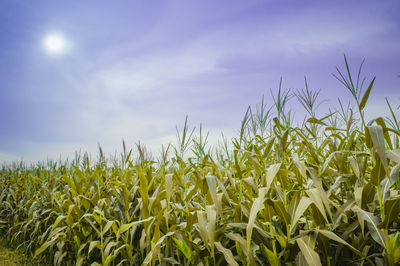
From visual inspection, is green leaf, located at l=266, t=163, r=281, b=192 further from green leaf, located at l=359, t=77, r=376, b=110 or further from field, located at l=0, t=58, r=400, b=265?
green leaf, located at l=359, t=77, r=376, b=110

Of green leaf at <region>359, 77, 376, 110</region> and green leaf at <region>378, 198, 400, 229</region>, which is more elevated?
green leaf at <region>359, 77, 376, 110</region>

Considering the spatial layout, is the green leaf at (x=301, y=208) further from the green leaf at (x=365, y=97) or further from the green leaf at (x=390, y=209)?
the green leaf at (x=365, y=97)

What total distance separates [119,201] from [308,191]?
1.65m

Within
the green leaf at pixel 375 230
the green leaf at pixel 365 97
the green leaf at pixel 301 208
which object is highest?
the green leaf at pixel 365 97

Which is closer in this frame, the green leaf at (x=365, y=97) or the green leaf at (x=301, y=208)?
the green leaf at (x=301, y=208)

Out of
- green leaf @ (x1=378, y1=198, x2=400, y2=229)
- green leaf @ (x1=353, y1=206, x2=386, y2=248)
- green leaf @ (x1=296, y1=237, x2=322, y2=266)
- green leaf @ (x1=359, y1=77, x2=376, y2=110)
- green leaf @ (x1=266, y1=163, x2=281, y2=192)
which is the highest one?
green leaf @ (x1=359, y1=77, x2=376, y2=110)

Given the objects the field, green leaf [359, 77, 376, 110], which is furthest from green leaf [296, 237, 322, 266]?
green leaf [359, 77, 376, 110]

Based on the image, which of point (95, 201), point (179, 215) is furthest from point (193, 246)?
point (95, 201)

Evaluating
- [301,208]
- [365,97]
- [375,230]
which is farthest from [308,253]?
[365,97]

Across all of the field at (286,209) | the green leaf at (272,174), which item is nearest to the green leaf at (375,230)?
the field at (286,209)

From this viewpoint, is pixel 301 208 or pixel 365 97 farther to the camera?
pixel 365 97

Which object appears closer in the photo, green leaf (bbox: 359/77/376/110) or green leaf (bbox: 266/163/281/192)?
green leaf (bbox: 266/163/281/192)

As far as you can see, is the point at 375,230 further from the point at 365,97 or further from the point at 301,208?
the point at 365,97

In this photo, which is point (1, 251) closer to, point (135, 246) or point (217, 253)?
point (135, 246)
